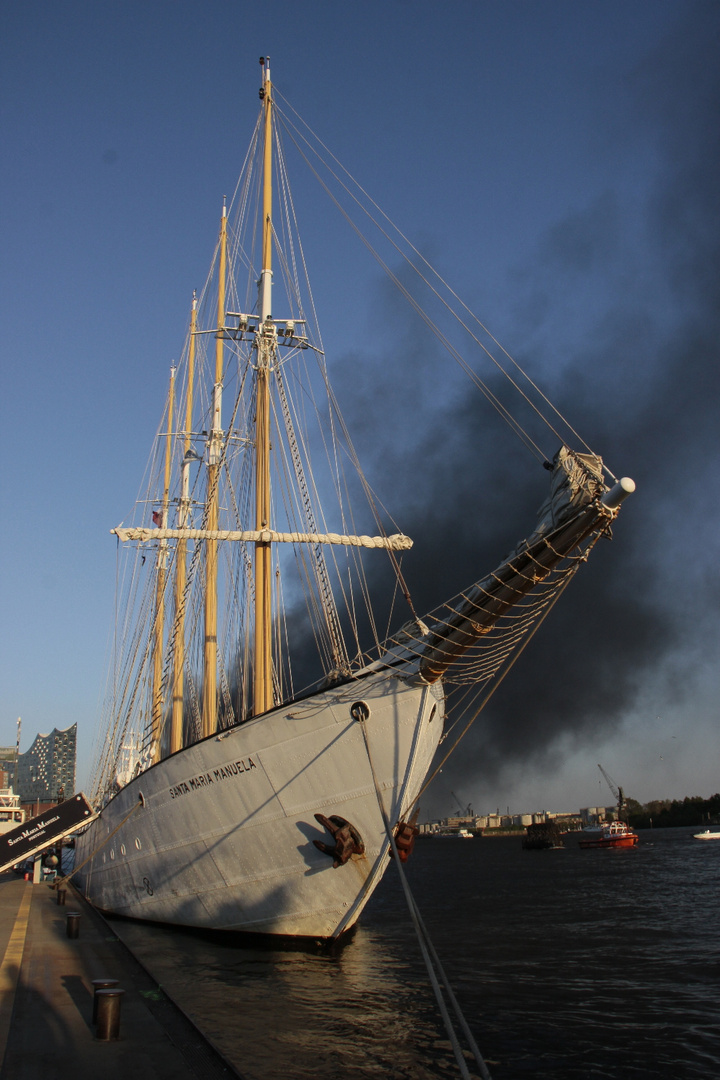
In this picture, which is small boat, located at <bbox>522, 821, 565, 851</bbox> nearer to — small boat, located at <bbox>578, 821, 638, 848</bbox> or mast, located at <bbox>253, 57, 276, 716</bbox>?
small boat, located at <bbox>578, 821, 638, 848</bbox>

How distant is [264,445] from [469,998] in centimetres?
Answer: 1407

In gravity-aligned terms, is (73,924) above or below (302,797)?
below

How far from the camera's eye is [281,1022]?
36.8 ft

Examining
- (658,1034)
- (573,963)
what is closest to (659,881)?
(573,963)

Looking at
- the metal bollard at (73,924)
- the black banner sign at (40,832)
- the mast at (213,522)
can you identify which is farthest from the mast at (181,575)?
the metal bollard at (73,924)

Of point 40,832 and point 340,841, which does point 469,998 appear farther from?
point 40,832

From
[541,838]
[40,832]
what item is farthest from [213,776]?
[541,838]

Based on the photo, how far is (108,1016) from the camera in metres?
8.73

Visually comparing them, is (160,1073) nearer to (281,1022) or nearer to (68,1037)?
(68,1037)

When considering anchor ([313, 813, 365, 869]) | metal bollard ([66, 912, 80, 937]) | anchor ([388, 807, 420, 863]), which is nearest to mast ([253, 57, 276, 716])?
anchor ([313, 813, 365, 869])

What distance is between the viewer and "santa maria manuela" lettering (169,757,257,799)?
1614cm

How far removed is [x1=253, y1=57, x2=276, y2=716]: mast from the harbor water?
5.93 meters

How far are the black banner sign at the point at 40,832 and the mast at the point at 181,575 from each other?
4.11 m

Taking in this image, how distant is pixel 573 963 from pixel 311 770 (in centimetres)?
877
